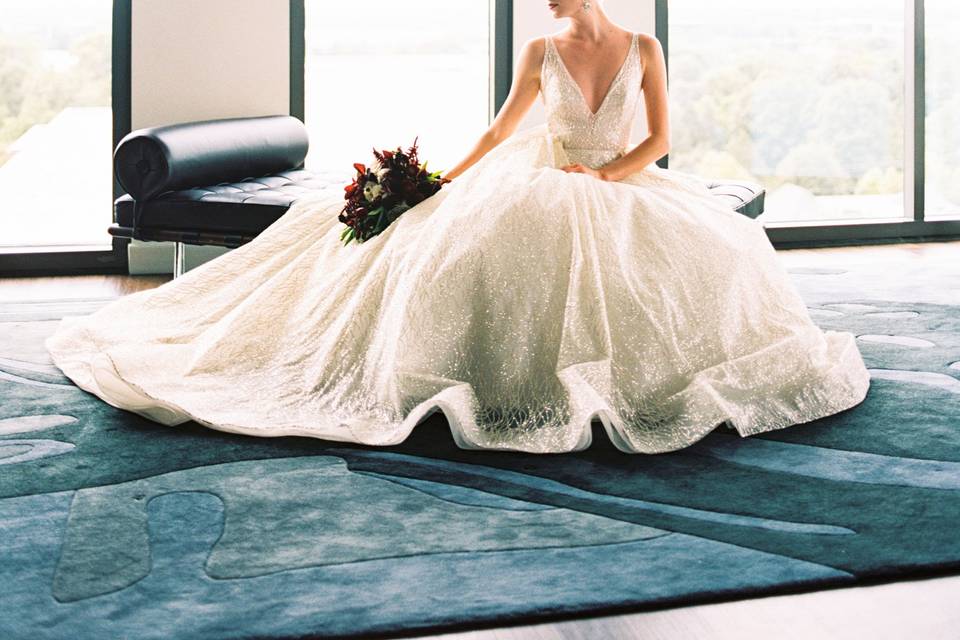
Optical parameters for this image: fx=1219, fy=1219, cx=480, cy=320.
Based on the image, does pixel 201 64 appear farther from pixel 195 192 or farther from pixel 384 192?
pixel 384 192

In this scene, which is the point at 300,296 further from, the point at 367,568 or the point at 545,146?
the point at 367,568

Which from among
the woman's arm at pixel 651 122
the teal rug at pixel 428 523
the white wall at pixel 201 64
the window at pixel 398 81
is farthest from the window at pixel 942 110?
the teal rug at pixel 428 523

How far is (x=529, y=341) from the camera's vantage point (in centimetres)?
302

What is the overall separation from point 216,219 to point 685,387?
2.30 metres

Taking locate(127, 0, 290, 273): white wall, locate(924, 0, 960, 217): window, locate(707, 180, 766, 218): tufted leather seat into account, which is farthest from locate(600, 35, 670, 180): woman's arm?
locate(924, 0, 960, 217): window

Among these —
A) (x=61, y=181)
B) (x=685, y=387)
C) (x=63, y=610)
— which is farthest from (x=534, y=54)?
(x=61, y=181)

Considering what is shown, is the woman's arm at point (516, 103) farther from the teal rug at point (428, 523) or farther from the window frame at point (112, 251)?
the window frame at point (112, 251)

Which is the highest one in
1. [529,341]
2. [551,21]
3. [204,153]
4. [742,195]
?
[551,21]

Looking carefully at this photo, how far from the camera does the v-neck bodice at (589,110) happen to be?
3723mm

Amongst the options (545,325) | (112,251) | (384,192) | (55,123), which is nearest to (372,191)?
(384,192)

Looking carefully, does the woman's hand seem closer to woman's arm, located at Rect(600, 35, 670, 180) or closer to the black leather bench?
woman's arm, located at Rect(600, 35, 670, 180)

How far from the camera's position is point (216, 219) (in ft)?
15.3

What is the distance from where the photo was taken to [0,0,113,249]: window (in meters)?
5.99

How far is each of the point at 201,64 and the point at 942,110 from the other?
→ 176 inches
